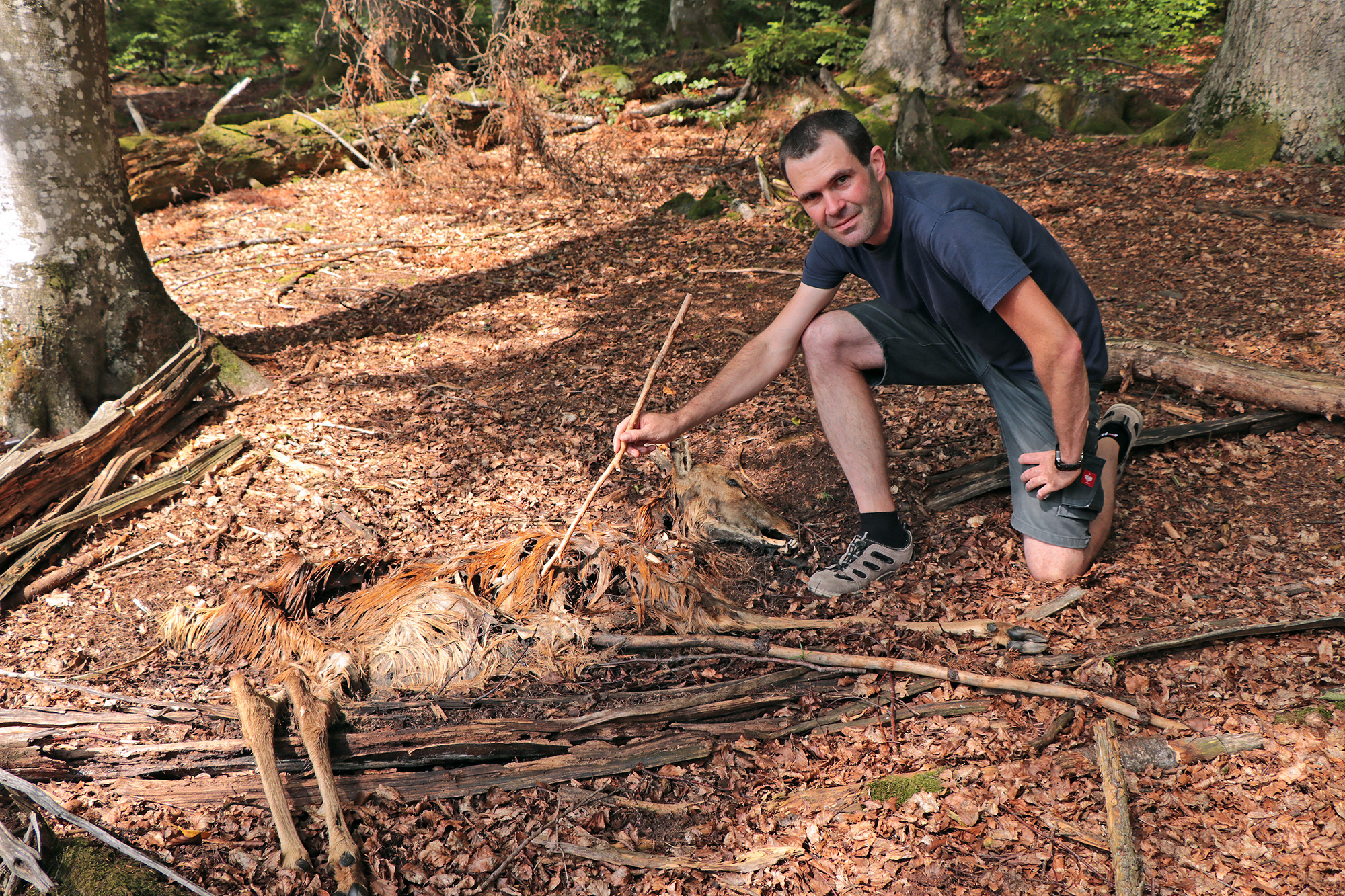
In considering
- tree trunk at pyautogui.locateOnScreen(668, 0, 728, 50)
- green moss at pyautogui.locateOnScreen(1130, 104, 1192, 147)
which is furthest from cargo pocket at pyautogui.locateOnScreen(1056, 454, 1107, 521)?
tree trunk at pyautogui.locateOnScreen(668, 0, 728, 50)

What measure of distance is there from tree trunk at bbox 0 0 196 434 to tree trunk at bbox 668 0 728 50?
10.8 m

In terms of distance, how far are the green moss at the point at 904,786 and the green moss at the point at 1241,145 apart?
7.08m

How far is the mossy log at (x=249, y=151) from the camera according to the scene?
28.4ft

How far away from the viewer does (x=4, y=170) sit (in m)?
4.12

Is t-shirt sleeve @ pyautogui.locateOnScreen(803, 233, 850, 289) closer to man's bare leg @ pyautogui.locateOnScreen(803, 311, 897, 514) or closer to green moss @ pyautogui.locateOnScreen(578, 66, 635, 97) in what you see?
man's bare leg @ pyautogui.locateOnScreen(803, 311, 897, 514)

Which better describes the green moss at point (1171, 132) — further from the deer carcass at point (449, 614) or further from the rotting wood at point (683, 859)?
the rotting wood at point (683, 859)

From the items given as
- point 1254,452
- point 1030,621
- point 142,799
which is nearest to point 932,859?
point 1030,621

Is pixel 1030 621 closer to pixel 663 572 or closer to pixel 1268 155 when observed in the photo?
pixel 663 572

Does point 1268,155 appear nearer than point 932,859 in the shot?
No

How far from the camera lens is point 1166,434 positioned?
12.6ft

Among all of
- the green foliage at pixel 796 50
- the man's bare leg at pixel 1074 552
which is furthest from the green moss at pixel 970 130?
the man's bare leg at pixel 1074 552

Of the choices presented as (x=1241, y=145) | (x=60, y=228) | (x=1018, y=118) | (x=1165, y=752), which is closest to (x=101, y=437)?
(x=60, y=228)

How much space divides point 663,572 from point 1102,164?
7.29m

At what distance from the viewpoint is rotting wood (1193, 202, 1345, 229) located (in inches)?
230
